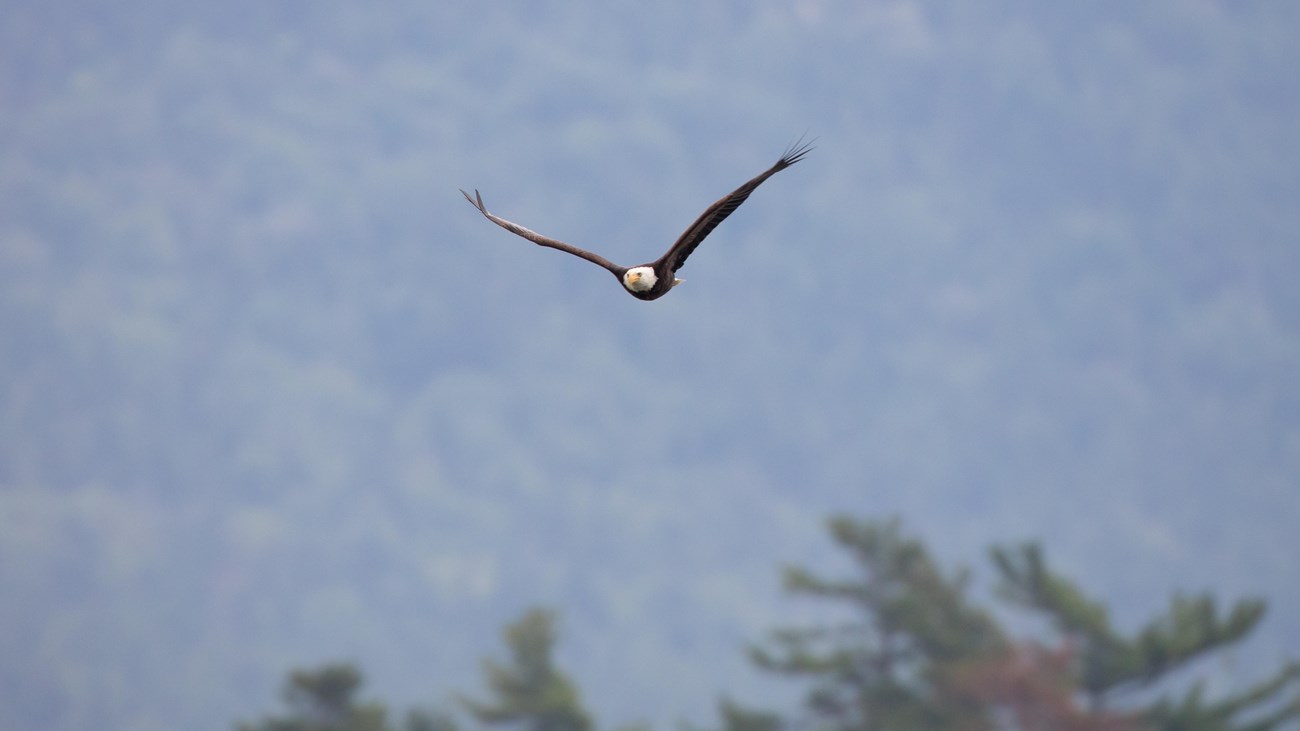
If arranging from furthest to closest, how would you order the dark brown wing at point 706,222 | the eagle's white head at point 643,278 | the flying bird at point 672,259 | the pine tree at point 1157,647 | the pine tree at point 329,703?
the pine tree at point 1157,647 < the pine tree at point 329,703 < the eagle's white head at point 643,278 < the flying bird at point 672,259 < the dark brown wing at point 706,222

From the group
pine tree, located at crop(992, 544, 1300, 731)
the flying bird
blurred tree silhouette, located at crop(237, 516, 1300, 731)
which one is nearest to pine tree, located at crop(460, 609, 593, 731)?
blurred tree silhouette, located at crop(237, 516, 1300, 731)

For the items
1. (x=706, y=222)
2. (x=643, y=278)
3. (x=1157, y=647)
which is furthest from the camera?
(x=1157, y=647)

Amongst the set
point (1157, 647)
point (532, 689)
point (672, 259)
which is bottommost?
point (672, 259)

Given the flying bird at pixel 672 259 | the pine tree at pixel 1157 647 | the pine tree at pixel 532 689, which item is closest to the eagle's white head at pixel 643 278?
the flying bird at pixel 672 259

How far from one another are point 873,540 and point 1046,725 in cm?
671

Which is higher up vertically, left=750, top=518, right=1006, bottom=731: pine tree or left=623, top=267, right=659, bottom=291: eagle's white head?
left=750, top=518, right=1006, bottom=731: pine tree

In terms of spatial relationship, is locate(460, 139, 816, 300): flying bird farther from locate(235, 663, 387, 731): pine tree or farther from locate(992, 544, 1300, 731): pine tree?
locate(992, 544, 1300, 731): pine tree

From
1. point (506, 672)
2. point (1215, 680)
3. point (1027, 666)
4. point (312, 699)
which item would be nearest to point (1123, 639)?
point (1027, 666)

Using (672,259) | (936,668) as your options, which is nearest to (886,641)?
(936,668)

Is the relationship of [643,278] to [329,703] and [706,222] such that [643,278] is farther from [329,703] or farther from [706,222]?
[329,703]

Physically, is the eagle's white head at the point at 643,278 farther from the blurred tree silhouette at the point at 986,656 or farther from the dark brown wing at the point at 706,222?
the blurred tree silhouette at the point at 986,656

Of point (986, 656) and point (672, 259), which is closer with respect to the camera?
point (672, 259)

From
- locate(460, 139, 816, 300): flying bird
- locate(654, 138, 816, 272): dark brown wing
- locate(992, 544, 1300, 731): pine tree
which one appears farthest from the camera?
locate(992, 544, 1300, 731): pine tree

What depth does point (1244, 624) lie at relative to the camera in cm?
4731
